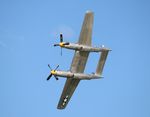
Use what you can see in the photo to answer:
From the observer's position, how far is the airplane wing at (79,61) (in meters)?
85.4

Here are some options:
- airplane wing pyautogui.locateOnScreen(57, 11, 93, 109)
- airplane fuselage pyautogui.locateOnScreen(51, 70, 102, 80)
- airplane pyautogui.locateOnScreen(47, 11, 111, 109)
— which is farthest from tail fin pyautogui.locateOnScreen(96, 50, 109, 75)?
airplane wing pyautogui.locateOnScreen(57, 11, 93, 109)

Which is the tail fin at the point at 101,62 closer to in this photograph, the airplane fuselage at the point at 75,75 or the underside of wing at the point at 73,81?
the airplane fuselage at the point at 75,75

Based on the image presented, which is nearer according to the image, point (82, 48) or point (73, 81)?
point (82, 48)

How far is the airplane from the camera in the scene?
3356 inches

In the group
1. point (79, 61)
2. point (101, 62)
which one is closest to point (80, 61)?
Result: point (79, 61)

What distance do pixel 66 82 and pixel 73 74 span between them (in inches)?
181

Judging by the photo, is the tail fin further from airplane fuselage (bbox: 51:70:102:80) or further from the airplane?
airplane fuselage (bbox: 51:70:102:80)

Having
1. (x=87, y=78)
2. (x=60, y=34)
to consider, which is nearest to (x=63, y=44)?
(x=60, y=34)

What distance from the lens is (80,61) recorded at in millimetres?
87750

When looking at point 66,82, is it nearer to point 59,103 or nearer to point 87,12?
point 59,103

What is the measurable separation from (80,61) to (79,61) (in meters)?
0.23

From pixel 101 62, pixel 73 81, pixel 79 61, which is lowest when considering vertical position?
pixel 73 81

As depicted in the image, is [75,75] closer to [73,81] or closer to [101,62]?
[73,81]

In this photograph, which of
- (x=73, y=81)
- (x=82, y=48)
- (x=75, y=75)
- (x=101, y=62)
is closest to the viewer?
(x=82, y=48)
